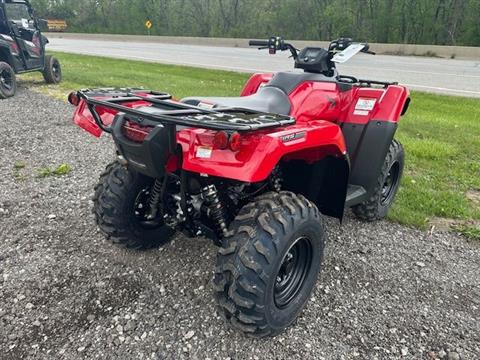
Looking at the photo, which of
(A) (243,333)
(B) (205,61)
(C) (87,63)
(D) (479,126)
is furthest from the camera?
(B) (205,61)

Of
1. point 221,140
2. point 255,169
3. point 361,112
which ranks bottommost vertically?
point 361,112

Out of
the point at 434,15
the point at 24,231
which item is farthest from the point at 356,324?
the point at 434,15

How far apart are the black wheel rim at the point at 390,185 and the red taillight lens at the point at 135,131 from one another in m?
2.60

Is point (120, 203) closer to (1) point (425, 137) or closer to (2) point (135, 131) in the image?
(2) point (135, 131)

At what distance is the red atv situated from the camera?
2.10 metres

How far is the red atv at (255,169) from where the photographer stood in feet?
6.88

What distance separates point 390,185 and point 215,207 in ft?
7.75

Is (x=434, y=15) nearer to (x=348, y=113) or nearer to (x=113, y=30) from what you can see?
(x=348, y=113)

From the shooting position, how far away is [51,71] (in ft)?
34.0

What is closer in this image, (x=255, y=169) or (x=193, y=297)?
(x=255, y=169)

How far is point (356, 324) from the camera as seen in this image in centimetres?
261

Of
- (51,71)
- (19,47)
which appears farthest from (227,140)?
(51,71)

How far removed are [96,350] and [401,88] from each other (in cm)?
287

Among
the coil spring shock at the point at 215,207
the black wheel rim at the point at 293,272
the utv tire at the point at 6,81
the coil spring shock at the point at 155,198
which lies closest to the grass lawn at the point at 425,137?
the utv tire at the point at 6,81
